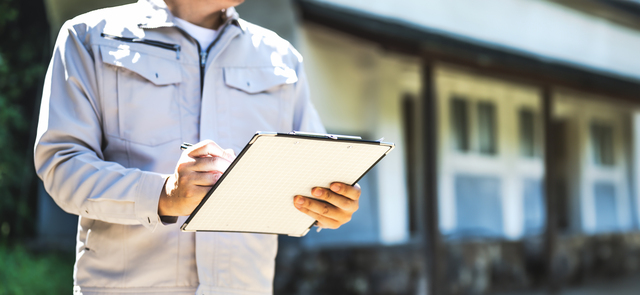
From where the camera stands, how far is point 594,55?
927 centimetres

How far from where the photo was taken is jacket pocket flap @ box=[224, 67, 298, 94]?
4.69 ft

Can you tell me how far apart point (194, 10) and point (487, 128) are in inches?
295

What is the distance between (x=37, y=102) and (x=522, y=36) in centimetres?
616

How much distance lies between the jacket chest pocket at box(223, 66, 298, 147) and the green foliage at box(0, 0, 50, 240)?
3.15 m

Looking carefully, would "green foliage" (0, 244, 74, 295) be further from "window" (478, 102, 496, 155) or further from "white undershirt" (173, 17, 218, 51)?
"window" (478, 102, 496, 155)

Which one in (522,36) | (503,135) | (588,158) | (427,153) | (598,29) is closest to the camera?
(427,153)

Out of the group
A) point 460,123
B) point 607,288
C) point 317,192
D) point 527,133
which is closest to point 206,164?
point 317,192

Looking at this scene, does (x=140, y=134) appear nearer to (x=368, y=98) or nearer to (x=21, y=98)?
(x=21, y=98)

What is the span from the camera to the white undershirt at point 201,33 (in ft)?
4.81

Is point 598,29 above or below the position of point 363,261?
above

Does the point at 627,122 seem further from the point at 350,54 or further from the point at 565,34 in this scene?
the point at 350,54

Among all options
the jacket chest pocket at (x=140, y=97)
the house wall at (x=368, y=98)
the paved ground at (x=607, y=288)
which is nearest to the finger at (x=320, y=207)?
the jacket chest pocket at (x=140, y=97)

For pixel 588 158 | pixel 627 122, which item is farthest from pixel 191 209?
pixel 627 122

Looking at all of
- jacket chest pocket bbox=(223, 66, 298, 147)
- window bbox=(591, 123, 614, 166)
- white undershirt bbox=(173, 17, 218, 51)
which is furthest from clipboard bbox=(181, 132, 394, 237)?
window bbox=(591, 123, 614, 166)
